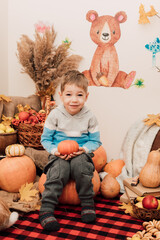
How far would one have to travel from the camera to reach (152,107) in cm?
291

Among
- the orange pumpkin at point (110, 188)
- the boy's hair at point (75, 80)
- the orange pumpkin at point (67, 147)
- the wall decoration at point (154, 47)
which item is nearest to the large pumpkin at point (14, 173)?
the orange pumpkin at point (67, 147)

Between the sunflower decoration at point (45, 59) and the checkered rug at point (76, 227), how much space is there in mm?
1444

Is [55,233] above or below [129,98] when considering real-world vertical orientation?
below

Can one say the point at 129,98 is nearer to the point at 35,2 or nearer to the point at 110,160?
the point at 110,160

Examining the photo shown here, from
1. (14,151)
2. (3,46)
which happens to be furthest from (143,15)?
(14,151)

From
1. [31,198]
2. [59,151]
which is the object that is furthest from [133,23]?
[31,198]

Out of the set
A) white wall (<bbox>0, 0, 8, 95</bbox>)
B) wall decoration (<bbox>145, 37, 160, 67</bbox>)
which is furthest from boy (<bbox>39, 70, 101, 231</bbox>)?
white wall (<bbox>0, 0, 8, 95</bbox>)

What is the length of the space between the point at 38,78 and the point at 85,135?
1.15m

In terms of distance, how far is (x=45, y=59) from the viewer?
299 cm

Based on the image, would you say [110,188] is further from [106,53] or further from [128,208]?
[106,53]

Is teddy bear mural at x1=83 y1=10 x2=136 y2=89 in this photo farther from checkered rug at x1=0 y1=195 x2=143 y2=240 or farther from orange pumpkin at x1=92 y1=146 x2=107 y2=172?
checkered rug at x1=0 y1=195 x2=143 y2=240

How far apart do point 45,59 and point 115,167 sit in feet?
4.39

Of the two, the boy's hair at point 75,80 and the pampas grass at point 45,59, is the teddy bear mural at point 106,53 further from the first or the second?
the boy's hair at point 75,80

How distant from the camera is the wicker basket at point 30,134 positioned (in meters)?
2.83
